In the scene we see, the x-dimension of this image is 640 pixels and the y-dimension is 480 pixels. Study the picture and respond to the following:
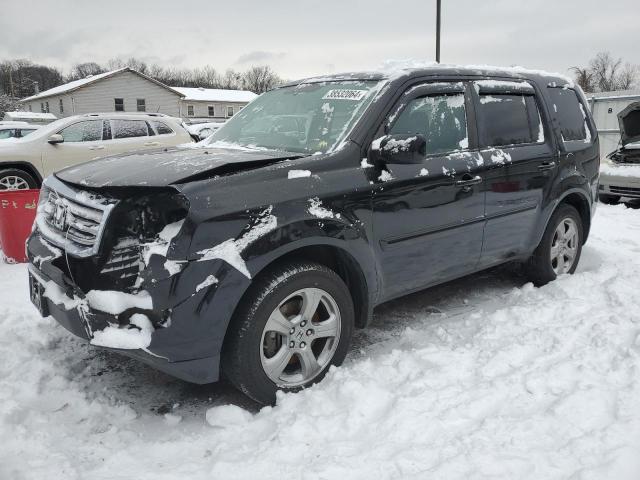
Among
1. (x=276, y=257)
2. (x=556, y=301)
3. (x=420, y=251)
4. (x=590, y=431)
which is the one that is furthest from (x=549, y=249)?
(x=276, y=257)

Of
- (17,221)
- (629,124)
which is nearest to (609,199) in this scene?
(629,124)

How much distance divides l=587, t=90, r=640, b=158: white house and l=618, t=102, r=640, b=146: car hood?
570 centimetres

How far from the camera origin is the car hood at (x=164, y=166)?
274 cm

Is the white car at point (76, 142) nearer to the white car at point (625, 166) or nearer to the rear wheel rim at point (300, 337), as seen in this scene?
the rear wheel rim at point (300, 337)

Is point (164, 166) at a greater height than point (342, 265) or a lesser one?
greater

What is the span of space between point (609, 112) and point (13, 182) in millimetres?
15244

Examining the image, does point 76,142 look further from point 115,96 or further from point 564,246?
point 115,96

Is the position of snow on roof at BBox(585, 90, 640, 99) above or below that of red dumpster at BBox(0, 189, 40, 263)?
above

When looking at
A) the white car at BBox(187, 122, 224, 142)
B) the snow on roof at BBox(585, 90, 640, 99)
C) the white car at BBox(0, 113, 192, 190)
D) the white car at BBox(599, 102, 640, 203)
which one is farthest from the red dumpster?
the snow on roof at BBox(585, 90, 640, 99)

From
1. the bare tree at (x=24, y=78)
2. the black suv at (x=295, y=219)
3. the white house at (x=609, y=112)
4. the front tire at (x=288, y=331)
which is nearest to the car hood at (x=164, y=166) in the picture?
the black suv at (x=295, y=219)

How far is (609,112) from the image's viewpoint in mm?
15594

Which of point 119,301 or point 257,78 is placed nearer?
point 119,301

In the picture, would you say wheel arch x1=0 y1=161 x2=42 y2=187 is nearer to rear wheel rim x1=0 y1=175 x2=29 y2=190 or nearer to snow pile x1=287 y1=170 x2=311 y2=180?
rear wheel rim x1=0 y1=175 x2=29 y2=190

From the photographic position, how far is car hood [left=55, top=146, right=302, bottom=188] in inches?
108
